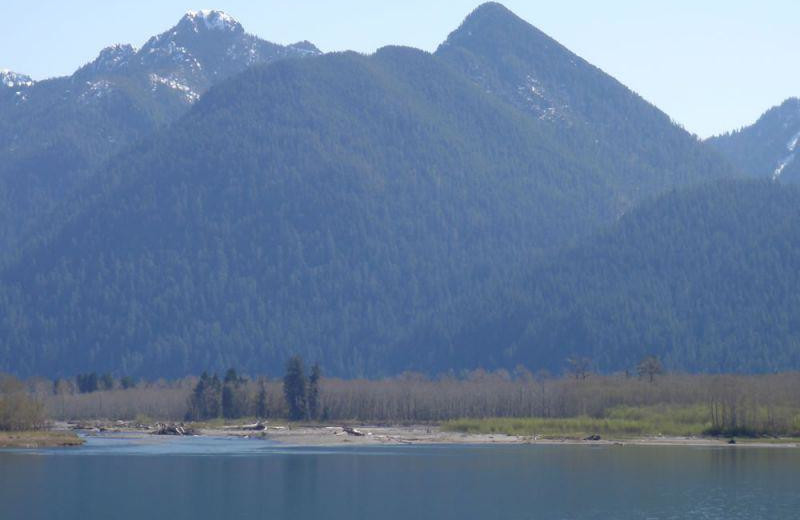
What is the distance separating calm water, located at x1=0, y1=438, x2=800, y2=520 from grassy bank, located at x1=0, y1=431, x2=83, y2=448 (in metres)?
5.12

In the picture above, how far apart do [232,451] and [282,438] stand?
29250 millimetres

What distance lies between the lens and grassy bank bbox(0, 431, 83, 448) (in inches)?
6531

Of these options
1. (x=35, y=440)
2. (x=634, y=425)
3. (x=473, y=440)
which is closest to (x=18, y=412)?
(x=35, y=440)

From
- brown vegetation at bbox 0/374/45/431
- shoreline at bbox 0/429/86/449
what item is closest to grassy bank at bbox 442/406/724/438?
shoreline at bbox 0/429/86/449

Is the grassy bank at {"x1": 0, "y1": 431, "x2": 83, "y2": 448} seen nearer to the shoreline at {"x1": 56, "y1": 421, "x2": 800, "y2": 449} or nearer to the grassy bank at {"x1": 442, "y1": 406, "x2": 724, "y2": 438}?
the shoreline at {"x1": 56, "y1": 421, "x2": 800, "y2": 449}

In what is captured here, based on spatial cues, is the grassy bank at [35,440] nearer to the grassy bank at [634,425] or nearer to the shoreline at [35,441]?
the shoreline at [35,441]

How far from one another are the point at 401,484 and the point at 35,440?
2448 inches

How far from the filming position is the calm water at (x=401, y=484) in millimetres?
105000

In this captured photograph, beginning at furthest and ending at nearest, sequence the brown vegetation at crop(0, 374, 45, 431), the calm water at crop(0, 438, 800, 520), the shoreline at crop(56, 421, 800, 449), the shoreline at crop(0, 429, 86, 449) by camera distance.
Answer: the brown vegetation at crop(0, 374, 45, 431)
the shoreline at crop(56, 421, 800, 449)
the shoreline at crop(0, 429, 86, 449)
the calm water at crop(0, 438, 800, 520)

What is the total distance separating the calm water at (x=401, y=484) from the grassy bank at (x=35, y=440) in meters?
5.12

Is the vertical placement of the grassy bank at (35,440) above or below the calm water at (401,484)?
above

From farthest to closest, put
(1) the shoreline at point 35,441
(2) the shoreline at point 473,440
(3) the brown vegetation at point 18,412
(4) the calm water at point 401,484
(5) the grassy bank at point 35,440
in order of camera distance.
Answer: (3) the brown vegetation at point 18,412, (2) the shoreline at point 473,440, (5) the grassy bank at point 35,440, (1) the shoreline at point 35,441, (4) the calm water at point 401,484

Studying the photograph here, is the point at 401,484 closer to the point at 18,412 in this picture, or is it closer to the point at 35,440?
the point at 35,440

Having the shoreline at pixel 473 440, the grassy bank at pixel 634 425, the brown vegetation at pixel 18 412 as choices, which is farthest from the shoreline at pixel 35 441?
the grassy bank at pixel 634 425
